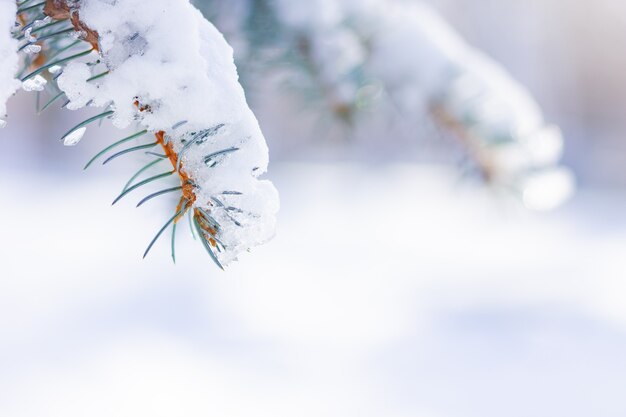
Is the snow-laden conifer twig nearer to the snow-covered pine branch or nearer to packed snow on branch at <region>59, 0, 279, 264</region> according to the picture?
packed snow on branch at <region>59, 0, 279, 264</region>

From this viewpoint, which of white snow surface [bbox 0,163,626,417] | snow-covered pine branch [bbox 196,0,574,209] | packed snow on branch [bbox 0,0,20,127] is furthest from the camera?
white snow surface [bbox 0,163,626,417]

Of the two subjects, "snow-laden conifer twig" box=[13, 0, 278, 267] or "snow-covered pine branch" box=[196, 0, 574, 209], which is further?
"snow-covered pine branch" box=[196, 0, 574, 209]

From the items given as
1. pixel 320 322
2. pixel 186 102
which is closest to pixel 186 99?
pixel 186 102

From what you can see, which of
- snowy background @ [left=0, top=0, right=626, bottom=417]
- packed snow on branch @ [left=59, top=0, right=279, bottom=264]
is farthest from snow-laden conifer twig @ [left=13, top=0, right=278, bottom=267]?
snowy background @ [left=0, top=0, right=626, bottom=417]

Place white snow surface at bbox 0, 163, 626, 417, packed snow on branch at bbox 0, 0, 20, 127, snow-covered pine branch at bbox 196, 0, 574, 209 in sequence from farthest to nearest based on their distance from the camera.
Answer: white snow surface at bbox 0, 163, 626, 417 → snow-covered pine branch at bbox 196, 0, 574, 209 → packed snow on branch at bbox 0, 0, 20, 127

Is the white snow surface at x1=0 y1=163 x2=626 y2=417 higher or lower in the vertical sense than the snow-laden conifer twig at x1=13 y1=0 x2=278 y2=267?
higher

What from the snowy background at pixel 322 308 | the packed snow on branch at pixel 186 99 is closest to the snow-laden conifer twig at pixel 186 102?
the packed snow on branch at pixel 186 99

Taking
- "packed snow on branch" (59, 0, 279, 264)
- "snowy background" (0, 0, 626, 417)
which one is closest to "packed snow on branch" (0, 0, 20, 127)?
"packed snow on branch" (59, 0, 279, 264)

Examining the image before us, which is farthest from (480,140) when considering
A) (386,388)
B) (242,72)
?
(386,388)

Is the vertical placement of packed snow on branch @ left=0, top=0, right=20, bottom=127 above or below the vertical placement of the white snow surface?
below
